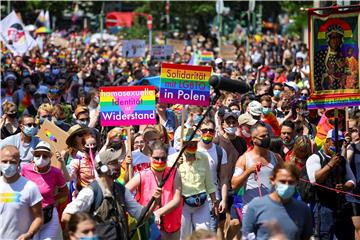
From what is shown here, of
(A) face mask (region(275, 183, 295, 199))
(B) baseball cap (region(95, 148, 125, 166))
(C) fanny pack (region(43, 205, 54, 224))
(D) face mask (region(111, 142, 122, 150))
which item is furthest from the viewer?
(D) face mask (region(111, 142, 122, 150))

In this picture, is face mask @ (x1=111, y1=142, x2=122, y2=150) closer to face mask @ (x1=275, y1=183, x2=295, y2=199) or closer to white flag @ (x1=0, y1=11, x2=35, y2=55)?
face mask @ (x1=275, y1=183, x2=295, y2=199)

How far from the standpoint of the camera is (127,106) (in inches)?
474

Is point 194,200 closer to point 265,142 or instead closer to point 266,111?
point 265,142

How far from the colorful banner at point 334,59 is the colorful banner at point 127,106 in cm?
178

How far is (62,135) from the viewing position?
12.3m

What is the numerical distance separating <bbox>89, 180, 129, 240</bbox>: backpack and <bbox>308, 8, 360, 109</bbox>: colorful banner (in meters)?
3.29

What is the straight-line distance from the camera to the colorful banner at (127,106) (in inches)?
468

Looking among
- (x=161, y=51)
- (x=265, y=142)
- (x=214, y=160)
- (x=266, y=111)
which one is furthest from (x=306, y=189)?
(x=161, y=51)

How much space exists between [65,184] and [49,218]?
50 cm

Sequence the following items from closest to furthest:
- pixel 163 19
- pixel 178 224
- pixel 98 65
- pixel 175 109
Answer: pixel 178 224, pixel 175 109, pixel 98 65, pixel 163 19

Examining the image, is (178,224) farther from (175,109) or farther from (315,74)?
(175,109)

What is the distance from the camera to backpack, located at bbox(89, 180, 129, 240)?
808cm

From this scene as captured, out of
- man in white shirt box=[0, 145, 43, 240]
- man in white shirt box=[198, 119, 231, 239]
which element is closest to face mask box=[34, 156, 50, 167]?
man in white shirt box=[0, 145, 43, 240]

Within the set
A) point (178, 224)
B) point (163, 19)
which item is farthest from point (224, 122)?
point (163, 19)
